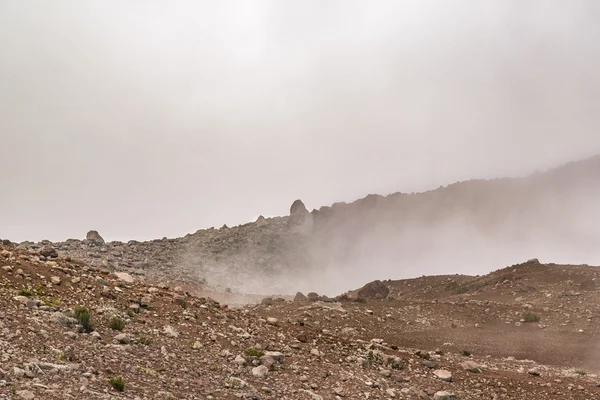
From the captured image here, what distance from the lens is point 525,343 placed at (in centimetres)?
2766

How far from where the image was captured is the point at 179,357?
1320 centimetres

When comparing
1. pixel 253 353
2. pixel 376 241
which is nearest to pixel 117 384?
pixel 253 353

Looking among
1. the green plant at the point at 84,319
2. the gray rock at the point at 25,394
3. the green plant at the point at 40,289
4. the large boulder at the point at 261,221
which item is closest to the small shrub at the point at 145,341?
the green plant at the point at 84,319

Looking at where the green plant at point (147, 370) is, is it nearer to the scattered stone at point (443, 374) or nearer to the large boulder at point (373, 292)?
the scattered stone at point (443, 374)

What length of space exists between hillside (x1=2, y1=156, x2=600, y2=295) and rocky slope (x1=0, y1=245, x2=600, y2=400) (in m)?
27.0

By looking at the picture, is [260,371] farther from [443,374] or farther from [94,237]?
[94,237]

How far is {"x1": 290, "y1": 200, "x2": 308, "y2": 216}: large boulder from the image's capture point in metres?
95.7

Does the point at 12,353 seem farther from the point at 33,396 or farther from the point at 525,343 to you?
the point at 525,343

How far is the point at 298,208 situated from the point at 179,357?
83.8 m

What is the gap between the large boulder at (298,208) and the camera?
95675 millimetres

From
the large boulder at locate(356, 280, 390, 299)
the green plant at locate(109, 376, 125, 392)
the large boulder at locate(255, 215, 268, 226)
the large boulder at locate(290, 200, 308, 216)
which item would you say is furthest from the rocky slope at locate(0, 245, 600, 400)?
the large boulder at locate(290, 200, 308, 216)

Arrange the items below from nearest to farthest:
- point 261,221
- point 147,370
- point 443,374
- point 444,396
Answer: point 147,370 < point 444,396 < point 443,374 < point 261,221

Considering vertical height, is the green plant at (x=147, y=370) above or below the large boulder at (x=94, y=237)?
below

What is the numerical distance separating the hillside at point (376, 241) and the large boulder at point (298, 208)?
578 millimetres
